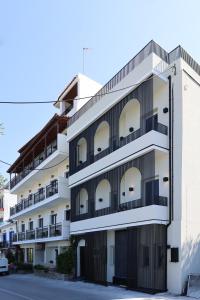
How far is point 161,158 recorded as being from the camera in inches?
838

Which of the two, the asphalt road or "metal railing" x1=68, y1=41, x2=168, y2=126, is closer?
the asphalt road

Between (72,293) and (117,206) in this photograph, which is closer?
(72,293)

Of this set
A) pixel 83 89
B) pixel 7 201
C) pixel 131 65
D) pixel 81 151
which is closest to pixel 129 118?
pixel 131 65

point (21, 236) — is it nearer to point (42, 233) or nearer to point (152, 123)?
point (42, 233)

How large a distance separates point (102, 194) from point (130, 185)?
3.85 meters

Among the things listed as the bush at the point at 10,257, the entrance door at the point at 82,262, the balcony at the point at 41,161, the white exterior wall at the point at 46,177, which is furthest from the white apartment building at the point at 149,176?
the bush at the point at 10,257

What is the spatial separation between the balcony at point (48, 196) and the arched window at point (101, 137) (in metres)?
5.04

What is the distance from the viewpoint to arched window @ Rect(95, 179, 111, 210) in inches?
1041

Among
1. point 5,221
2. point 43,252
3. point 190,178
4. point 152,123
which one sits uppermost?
point 152,123

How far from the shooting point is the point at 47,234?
112 feet

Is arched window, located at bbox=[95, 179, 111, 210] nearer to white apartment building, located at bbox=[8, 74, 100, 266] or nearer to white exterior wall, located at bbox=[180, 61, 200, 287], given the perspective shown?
white apartment building, located at bbox=[8, 74, 100, 266]

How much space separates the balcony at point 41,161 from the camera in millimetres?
32375

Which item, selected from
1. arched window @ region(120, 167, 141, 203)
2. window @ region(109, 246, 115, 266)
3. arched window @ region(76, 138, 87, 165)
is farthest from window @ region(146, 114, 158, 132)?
arched window @ region(76, 138, 87, 165)

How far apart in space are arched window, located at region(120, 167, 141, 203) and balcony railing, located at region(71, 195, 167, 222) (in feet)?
1.79
